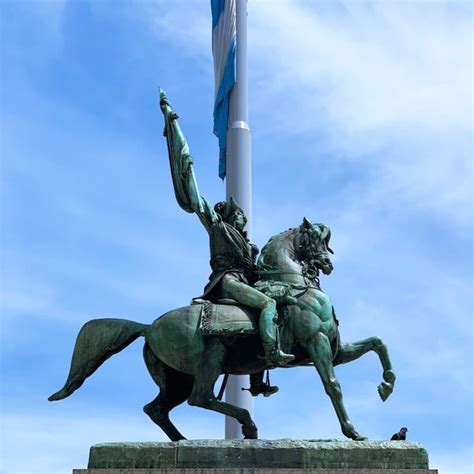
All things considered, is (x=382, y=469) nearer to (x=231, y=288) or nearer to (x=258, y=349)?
(x=258, y=349)

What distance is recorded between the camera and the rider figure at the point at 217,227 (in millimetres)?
12781

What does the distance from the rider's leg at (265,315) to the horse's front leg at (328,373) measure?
32 centimetres

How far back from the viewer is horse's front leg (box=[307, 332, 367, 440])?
39.1 feet

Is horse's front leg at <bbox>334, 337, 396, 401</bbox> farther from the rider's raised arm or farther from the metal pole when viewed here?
the metal pole

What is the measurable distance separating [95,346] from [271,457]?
2.80 metres

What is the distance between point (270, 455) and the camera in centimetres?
1128

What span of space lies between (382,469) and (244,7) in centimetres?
1447

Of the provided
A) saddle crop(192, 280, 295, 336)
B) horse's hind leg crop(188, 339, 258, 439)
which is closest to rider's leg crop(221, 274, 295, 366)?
saddle crop(192, 280, 295, 336)

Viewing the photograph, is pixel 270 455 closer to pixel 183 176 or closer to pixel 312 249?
pixel 312 249

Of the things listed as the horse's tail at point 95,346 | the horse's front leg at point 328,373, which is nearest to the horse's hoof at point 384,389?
the horse's front leg at point 328,373

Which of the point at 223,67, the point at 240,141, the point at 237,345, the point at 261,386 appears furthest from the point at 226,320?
the point at 223,67

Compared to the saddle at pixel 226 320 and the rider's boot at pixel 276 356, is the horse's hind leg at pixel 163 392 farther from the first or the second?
the rider's boot at pixel 276 356

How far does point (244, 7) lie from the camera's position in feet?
75.9

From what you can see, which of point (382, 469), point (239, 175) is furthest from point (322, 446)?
point (239, 175)
